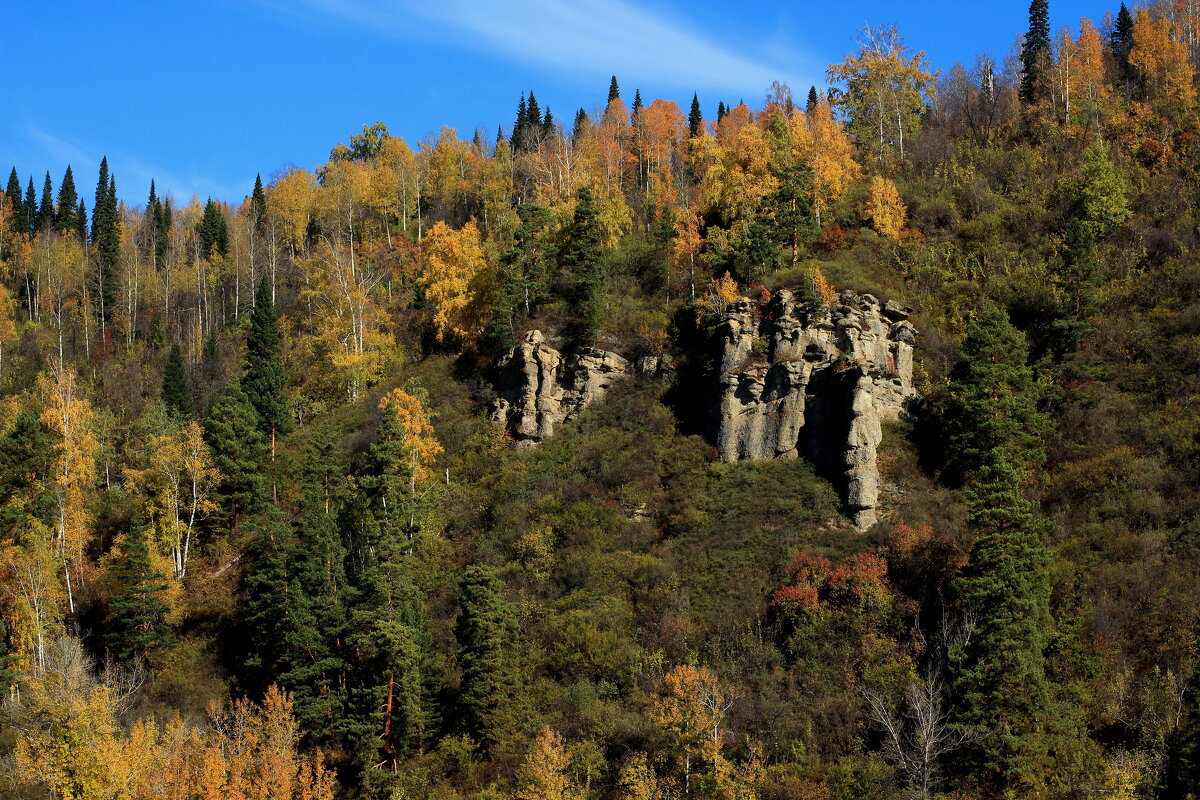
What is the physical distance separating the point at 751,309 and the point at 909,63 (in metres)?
39.3

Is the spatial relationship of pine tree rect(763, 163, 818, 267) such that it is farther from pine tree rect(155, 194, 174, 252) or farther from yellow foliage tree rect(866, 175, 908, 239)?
pine tree rect(155, 194, 174, 252)

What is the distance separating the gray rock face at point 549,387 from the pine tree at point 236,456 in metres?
15.0

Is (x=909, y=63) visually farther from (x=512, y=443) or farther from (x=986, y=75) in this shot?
(x=512, y=443)

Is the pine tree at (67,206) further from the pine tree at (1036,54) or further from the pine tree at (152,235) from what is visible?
the pine tree at (1036,54)

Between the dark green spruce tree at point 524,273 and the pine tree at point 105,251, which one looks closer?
the dark green spruce tree at point 524,273

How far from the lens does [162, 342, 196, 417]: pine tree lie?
73312 mm

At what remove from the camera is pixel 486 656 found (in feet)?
146

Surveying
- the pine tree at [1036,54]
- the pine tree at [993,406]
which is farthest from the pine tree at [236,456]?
the pine tree at [1036,54]

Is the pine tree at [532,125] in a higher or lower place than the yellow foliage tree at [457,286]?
higher

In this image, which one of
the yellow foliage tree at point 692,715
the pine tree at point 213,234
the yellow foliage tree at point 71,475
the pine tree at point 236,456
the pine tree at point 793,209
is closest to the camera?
the yellow foliage tree at point 692,715

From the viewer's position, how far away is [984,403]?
49781 millimetres

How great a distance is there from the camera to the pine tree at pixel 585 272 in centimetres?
6612

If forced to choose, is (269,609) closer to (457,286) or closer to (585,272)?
(457,286)

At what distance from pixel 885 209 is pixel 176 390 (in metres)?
52.9
